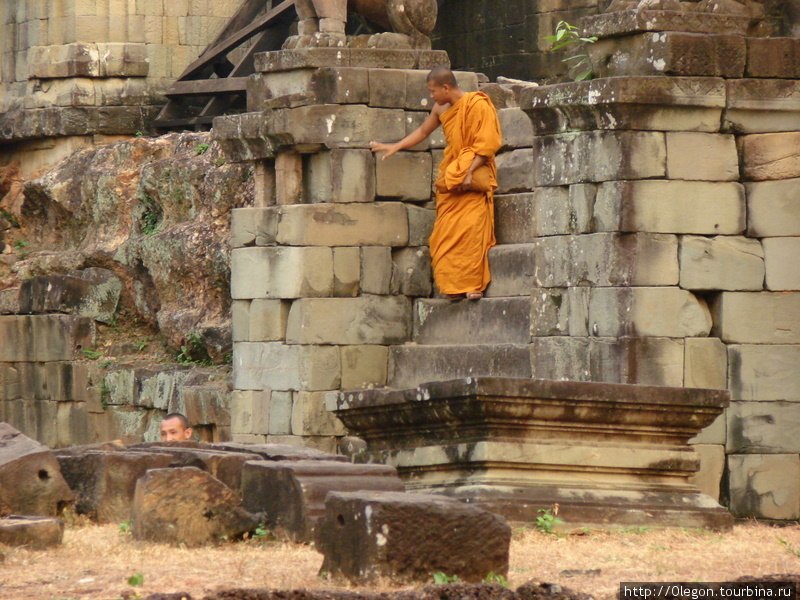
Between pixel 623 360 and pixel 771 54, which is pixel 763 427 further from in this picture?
pixel 771 54

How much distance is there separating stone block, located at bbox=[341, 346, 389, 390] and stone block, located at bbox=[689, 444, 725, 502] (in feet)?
10.3

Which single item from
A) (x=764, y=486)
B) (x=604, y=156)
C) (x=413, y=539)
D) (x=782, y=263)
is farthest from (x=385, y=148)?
(x=413, y=539)

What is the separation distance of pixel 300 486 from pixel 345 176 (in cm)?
521

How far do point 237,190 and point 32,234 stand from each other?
468cm

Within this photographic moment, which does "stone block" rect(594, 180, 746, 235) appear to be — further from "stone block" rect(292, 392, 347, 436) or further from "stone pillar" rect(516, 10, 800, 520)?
"stone block" rect(292, 392, 347, 436)

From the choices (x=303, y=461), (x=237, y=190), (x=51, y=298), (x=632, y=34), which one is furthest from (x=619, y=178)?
(x=51, y=298)

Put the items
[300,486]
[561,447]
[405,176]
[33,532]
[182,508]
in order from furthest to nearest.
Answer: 1. [405,176]
2. [561,447]
3. [300,486]
4. [182,508]
5. [33,532]

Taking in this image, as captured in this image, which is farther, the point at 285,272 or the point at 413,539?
the point at 285,272

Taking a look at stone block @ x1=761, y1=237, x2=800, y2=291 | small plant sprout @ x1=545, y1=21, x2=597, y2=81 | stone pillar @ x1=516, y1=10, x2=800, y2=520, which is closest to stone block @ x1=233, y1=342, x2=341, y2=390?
stone pillar @ x1=516, y1=10, x2=800, y2=520

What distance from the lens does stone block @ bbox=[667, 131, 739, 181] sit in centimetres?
1143

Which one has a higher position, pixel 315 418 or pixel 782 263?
pixel 782 263

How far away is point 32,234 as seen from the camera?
810 inches

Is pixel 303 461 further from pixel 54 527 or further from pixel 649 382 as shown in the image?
pixel 649 382

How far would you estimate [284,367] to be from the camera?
14.0 meters
